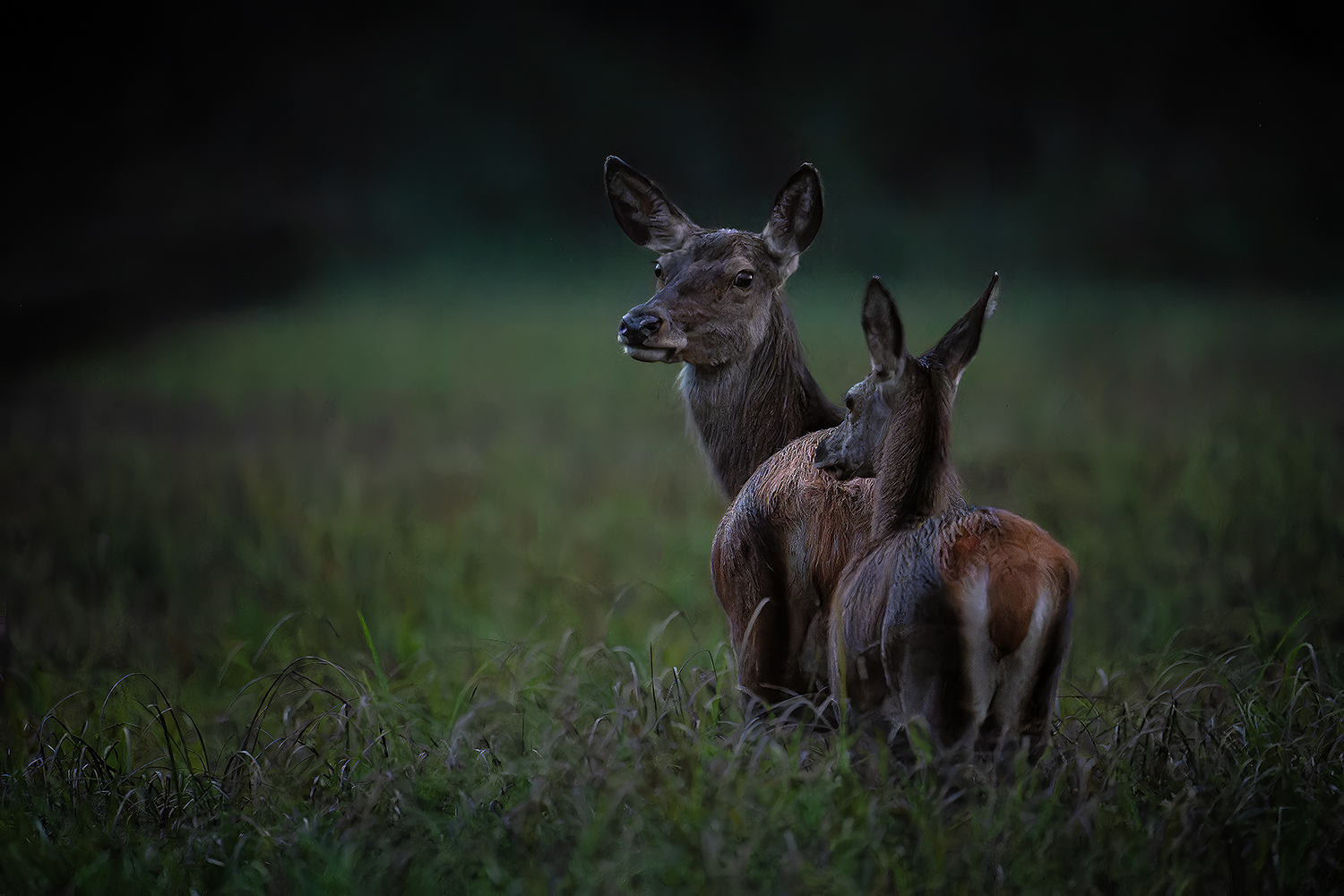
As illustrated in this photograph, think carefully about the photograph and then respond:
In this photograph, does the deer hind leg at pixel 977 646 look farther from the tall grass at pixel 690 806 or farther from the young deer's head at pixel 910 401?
the young deer's head at pixel 910 401

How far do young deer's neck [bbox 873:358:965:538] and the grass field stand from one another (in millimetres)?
470

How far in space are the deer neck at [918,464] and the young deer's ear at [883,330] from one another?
0.28 ft

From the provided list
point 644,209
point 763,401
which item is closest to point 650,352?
point 763,401

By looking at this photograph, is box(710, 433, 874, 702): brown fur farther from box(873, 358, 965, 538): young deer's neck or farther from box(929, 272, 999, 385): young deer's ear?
box(929, 272, 999, 385): young deer's ear

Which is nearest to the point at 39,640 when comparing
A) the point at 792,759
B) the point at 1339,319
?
the point at 792,759

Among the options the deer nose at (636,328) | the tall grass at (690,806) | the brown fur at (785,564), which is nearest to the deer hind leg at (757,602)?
the brown fur at (785,564)

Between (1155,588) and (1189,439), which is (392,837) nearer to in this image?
(1155,588)

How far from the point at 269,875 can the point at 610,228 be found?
2258mm

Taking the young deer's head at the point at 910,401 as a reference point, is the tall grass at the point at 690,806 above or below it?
below

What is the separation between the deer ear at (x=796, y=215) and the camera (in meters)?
2.92

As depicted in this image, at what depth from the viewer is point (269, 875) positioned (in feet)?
7.22

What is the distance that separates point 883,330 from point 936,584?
1.72 feet

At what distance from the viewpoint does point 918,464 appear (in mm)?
2209

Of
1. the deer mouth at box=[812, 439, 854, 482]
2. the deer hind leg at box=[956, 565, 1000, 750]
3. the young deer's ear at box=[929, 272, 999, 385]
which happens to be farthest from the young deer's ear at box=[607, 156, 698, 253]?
the deer hind leg at box=[956, 565, 1000, 750]
